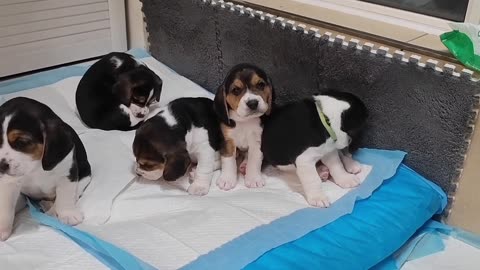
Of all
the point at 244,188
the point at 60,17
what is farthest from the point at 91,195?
the point at 60,17

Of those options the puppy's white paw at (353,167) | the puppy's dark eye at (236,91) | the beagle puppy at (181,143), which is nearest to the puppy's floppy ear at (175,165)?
the beagle puppy at (181,143)

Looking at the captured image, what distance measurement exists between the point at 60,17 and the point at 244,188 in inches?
57.9

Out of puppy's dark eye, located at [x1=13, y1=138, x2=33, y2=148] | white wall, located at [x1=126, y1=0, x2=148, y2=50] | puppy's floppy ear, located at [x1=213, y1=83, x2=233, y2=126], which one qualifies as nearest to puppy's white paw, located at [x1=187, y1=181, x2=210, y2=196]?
puppy's floppy ear, located at [x1=213, y1=83, x2=233, y2=126]

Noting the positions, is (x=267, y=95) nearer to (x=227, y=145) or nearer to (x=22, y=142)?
(x=227, y=145)

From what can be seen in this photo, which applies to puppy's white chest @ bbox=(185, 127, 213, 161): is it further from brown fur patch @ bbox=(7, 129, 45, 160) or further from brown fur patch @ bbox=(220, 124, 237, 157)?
brown fur patch @ bbox=(7, 129, 45, 160)

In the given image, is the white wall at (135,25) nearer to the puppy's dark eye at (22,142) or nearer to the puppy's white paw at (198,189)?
the puppy's white paw at (198,189)

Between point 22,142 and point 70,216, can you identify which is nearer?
point 22,142

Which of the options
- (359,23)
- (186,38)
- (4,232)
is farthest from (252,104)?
(186,38)

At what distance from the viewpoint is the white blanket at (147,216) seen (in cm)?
141

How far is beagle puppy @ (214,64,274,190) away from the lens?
1637mm

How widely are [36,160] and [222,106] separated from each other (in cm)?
58

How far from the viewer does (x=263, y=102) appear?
1.63 meters

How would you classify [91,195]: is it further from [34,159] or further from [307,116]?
[307,116]

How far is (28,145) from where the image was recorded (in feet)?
4.48
